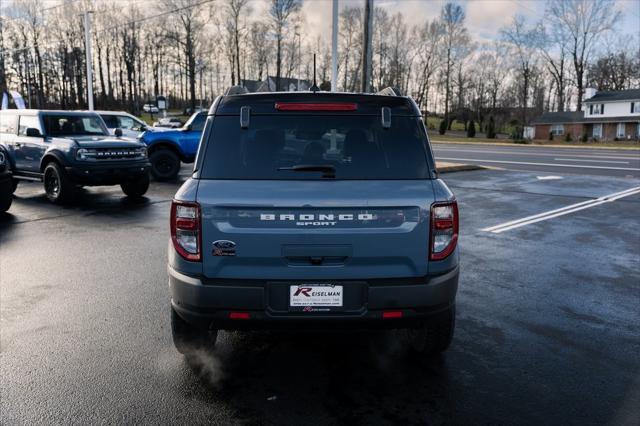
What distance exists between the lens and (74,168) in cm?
1052

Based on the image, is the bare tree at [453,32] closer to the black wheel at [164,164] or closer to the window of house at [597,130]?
the window of house at [597,130]

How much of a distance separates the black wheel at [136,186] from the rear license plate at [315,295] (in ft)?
30.7

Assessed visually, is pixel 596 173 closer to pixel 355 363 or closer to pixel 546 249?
pixel 546 249

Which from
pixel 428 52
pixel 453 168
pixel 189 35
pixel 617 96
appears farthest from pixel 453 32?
pixel 453 168

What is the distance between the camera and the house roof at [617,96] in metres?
62.4

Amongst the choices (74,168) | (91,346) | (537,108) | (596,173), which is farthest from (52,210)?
(537,108)

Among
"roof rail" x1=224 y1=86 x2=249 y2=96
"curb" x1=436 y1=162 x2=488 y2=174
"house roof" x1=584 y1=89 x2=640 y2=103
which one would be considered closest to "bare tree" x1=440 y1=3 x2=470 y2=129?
"house roof" x1=584 y1=89 x2=640 y2=103

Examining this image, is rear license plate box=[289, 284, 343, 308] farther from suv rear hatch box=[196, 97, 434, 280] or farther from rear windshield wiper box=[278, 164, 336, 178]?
rear windshield wiper box=[278, 164, 336, 178]

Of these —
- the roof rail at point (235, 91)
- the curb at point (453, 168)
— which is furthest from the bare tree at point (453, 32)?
the roof rail at point (235, 91)

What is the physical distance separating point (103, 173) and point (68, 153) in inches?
30.9

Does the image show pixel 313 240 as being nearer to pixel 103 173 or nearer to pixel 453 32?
pixel 103 173

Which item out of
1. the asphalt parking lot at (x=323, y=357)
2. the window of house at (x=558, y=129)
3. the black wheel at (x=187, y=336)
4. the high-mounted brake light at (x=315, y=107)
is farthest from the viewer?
the window of house at (x=558, y=129)

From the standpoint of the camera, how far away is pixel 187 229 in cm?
311

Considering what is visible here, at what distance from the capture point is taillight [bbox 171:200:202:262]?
10.1 ft
